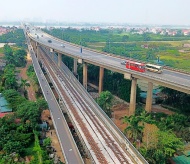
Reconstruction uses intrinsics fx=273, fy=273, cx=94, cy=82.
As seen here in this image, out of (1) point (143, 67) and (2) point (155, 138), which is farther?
(1) point (143, 67)

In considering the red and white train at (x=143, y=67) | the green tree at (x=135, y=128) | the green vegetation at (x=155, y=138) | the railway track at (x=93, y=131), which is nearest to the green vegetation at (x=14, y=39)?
the railway track at (x=93, y=131)

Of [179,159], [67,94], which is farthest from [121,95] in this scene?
[179,159]

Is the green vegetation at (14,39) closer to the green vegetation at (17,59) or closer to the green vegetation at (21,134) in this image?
the green vegetation at (17,59)

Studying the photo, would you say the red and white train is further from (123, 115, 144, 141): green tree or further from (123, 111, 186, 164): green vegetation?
(123, 115, 144, 141): green tree

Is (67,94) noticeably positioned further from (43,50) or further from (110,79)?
(43,50)

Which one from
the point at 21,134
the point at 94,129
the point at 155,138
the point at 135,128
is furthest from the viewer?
the point at 21,134

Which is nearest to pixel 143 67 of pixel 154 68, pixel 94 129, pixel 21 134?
pixel 154 68

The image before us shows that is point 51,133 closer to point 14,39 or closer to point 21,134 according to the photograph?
point 21,134

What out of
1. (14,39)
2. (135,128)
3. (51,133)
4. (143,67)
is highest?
(143,67)

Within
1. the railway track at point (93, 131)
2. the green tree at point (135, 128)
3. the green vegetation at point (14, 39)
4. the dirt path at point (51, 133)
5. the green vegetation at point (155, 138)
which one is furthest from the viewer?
the green vegetation at point (14, 39)
